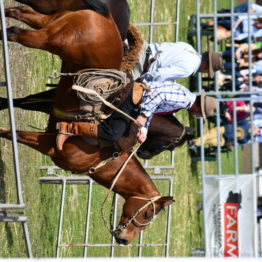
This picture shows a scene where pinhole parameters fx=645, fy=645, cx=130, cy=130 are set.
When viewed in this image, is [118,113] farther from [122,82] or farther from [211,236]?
[211,236]

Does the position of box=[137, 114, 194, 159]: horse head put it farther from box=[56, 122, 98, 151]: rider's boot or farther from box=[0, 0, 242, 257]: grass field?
box=[0, 0, 242, 257]: grass field

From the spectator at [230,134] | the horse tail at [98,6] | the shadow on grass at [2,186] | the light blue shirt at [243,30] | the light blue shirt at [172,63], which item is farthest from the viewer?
the light blue shirt at [243,30]

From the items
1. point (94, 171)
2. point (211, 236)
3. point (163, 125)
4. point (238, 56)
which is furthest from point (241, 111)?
point (94, 171)

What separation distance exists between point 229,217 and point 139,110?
522 cm

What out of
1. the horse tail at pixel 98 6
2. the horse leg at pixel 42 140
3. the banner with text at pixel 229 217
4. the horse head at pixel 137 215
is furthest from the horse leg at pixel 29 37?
the banner with text at pixel 229 217

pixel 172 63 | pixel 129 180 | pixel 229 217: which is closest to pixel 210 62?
pixel 172 63

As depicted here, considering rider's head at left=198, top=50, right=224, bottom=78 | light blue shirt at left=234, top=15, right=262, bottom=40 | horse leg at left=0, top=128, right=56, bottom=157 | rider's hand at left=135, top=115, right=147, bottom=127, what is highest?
light blue shirt at left=234, top=15, right=262, bottom=40

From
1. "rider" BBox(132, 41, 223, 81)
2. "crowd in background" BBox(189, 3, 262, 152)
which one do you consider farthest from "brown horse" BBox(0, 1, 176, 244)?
"crowd in background" BBox(189, 3, 262, 152)

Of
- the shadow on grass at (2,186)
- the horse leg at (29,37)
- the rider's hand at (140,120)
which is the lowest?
the shadow on grass at (2,186)

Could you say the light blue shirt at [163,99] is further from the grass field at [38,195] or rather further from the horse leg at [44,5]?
the grass field at [38,195]

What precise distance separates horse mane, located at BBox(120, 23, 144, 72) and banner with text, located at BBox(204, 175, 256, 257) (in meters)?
4.49

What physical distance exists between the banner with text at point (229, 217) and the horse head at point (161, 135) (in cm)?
364

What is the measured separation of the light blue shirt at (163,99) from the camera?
6.87 meters

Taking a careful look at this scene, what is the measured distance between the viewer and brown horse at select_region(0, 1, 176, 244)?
252 inches
